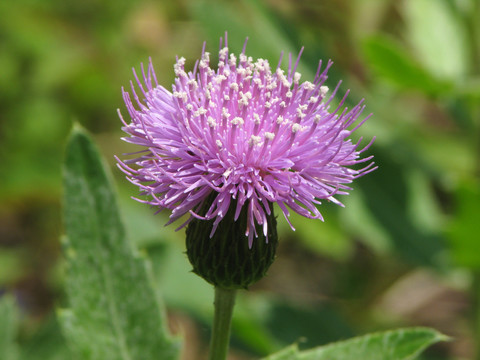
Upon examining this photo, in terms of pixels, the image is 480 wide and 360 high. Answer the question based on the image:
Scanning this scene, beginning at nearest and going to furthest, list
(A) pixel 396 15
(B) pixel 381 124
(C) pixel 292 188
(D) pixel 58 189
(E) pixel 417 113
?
(C) pixel 292 188 < (B) pixel 381 124 < (D) pixel 58 189 < (A) pixel 396 15 < (E) pixel 417 113

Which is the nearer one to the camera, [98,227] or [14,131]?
[98,227]

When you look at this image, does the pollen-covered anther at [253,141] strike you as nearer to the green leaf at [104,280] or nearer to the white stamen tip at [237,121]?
the white stamen tip at [237,121]

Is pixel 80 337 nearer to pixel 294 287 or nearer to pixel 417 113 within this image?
pixel 294 287

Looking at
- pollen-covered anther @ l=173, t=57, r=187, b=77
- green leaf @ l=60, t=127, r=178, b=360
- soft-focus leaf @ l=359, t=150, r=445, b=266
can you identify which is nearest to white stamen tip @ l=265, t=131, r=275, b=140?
pollen-covered anther @ l=173, t=57, r=187, b=77

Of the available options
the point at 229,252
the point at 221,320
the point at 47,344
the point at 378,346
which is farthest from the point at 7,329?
the point at 378,346

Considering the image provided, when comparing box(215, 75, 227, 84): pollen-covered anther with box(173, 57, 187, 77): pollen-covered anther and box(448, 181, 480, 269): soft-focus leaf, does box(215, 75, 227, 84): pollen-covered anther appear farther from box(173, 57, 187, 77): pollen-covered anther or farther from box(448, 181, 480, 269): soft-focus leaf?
box(448, 181, 480, 269): soft-focus leaf

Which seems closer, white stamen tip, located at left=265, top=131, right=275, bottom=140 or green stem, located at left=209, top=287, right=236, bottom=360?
white stamen tip, located at left=265, top=131, right=275, bottom=140

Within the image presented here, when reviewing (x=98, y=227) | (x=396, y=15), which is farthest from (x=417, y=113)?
(x=98, y=227)
